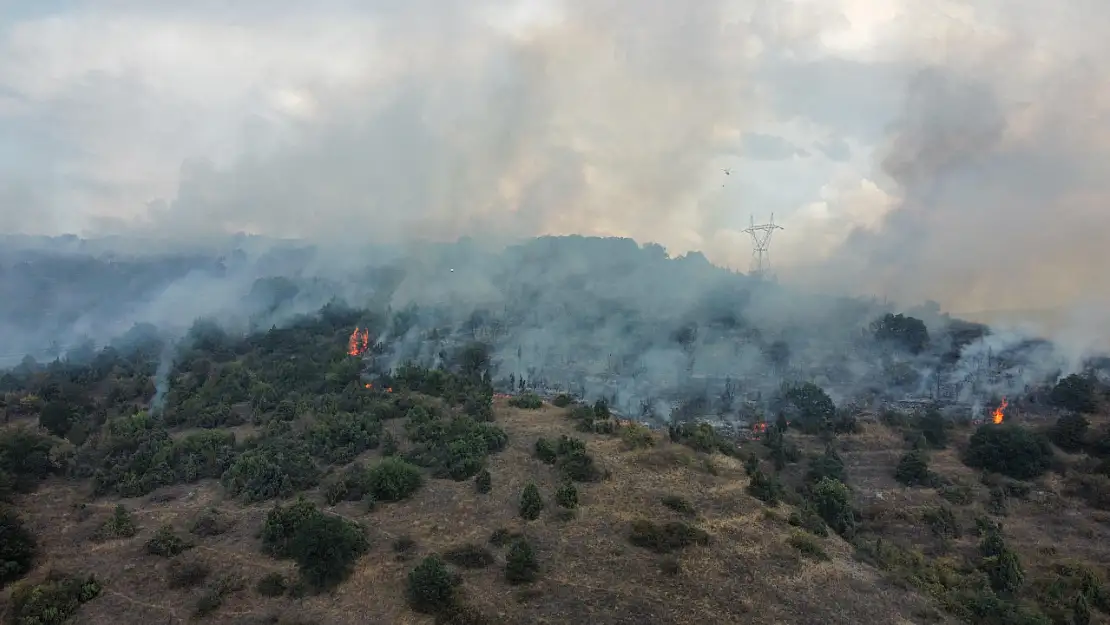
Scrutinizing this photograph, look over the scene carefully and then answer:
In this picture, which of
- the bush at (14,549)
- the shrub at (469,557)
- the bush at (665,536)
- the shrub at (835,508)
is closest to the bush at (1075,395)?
the shrub at (835,508)

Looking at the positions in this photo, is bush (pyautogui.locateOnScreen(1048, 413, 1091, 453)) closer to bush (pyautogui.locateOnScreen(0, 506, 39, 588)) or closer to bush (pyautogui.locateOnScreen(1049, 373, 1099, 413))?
bush (pyautogui.locateOnScreen(1049, 373, 1099, 413))

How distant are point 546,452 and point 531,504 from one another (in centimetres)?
954

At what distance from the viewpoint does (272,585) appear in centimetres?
3816

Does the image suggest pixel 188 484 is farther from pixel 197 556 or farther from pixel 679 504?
pixel 679 504

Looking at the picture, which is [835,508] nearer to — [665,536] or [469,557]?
[665,536]

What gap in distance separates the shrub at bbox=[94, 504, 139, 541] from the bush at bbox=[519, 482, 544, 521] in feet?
87.5

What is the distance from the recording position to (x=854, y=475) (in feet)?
206

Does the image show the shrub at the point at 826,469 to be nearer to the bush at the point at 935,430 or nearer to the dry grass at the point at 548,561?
the dry grass at the point at 548,561

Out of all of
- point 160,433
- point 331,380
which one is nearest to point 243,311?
point 331,380

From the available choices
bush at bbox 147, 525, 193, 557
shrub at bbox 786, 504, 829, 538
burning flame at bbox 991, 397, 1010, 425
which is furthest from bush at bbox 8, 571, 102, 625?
burning flame at bbox 991, 397, 1010, 425

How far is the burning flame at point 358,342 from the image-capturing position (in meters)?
92.1

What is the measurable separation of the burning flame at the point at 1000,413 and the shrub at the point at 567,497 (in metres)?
55.5

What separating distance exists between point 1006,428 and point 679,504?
39.7 metres

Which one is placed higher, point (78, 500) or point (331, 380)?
point (331, 380)
